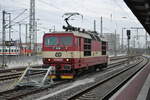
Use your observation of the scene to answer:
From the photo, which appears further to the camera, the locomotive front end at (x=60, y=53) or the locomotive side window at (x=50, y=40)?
the locomotive side window at (x=50, y=40)

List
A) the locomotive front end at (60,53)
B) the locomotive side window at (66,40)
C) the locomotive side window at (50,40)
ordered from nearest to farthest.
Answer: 1. the locomotive front end at (60,53)
2. the locomotive side window at (66,40)
3. the locomotive side window at (50,40)

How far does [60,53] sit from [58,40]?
890 millimetres

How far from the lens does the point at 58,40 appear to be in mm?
18234

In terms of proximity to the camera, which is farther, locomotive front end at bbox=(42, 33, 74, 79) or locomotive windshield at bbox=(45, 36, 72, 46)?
locomotive windshield at bbox=(45, 36, 72, 46)

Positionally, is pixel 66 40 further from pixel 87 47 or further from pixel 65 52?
pixel 87 47

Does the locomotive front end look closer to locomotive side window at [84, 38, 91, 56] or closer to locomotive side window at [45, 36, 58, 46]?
locomotive side window at [45, 36, 58, 46]

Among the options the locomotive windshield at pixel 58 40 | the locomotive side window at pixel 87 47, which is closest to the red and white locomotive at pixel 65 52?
the locomotive windshield at pixel 58 40

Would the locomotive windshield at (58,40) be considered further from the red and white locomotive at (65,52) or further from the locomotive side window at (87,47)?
the locomotive side window at (87,47)

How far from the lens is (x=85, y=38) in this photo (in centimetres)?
1984

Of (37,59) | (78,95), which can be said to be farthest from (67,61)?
(37,59)

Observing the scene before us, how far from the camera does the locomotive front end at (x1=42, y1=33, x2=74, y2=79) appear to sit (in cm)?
1762

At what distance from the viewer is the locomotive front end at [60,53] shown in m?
17.6

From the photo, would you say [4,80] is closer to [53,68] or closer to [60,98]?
[53,68]

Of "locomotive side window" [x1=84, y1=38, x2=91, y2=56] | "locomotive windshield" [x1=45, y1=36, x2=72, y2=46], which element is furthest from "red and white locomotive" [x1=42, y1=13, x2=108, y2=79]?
"locomotive side window" [x1=84, y1=38, x2=91, y2=56]
